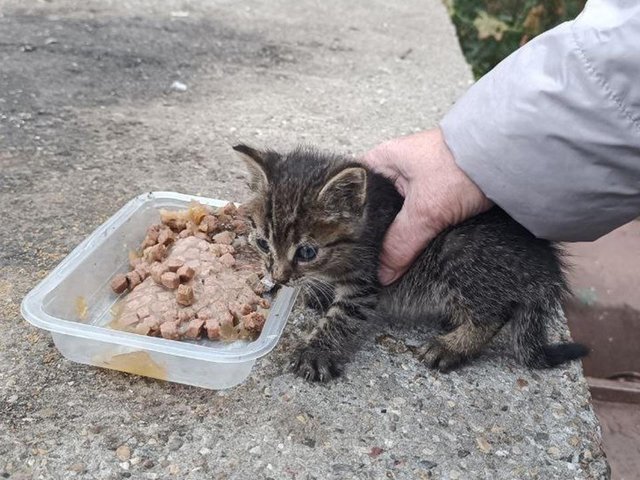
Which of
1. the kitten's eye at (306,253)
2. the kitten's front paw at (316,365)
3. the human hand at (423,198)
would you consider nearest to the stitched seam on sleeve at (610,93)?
the human hand at (423,198)

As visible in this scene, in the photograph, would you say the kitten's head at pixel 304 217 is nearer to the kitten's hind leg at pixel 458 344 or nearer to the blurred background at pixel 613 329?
the kitten's hind leg at pixel 458 344

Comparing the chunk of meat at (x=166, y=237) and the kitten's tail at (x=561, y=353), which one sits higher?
the kitten's tail at (x=561, y=353)

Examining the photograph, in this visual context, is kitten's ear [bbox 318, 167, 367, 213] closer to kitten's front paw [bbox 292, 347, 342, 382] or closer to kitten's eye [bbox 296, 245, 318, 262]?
kitten's eye [bbox 296, 245, 318, 262]

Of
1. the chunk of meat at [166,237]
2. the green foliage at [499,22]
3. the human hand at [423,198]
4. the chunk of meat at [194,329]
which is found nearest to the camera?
the chunk of meat at [194,329]

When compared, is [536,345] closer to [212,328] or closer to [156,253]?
[212,328]

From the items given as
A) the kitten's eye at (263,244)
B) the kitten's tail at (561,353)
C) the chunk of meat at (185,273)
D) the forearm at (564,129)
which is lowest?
the chunk of meat at (185,273)

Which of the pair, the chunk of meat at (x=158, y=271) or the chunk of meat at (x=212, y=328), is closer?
the chunk of meat at (x=212, y=328)

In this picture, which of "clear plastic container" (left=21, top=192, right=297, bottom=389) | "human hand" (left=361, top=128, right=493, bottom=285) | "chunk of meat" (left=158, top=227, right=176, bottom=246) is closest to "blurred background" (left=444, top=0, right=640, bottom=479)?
"human hand" (left=361, top=128, right=493, bottom=285)

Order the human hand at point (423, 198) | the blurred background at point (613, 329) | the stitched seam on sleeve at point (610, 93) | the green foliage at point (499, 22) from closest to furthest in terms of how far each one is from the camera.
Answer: the stitched seam on sleeve at point (610, 93) → the human hand at point (423, 198) → the blurred background at point (613, 329) → the green foliage at point (499, 22)
